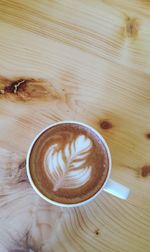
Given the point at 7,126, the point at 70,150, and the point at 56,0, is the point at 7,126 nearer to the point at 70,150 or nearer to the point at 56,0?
the point at 70,150

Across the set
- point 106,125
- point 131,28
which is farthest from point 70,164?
point 131,28

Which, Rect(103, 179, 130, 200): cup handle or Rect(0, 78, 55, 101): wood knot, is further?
Rect(0, 78, 55, 101): wood knot

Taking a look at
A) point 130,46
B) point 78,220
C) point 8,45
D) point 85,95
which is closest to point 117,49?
point 130,46

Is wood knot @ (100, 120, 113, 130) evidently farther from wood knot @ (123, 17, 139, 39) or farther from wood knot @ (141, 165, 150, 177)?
wood knot @ (123, 17, 139, 39)

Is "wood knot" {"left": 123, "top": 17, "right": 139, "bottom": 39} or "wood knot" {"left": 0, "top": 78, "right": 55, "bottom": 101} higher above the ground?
"wood knot" {"left": 123, "top": 17, "right": 139, "bottom": 39}

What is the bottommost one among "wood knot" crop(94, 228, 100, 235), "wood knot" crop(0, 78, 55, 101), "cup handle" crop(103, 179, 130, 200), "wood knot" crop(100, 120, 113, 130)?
"wood knot" crop(94, 228, 100, 235)

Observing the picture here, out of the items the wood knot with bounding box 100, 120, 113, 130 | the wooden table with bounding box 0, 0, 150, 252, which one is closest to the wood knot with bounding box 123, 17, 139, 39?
the wooden table with bounding box 0, 0, 150, 252
